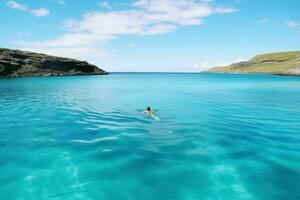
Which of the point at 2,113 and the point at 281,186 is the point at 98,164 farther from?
the point at 2,113

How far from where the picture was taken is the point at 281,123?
31.7 metres

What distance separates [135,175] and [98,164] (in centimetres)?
326

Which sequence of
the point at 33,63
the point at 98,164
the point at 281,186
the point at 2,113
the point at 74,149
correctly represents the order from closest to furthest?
the point at 281,186 < the point at 98,164 < the point at 74,149 < the point at 2,113 < the point at 33,63

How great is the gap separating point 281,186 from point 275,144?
28.5ft

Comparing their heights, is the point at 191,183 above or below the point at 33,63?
below

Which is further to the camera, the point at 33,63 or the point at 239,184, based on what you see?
the point at 33,63

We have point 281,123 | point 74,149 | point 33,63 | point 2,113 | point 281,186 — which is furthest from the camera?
point 33,63

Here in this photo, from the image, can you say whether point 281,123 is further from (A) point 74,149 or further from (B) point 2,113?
(B) point 2,113

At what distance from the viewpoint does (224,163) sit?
18.5 m

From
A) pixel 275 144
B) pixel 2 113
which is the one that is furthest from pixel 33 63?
pixel 275 144

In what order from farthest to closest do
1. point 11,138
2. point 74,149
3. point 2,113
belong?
point 2,113
point 11,138
point 74,149

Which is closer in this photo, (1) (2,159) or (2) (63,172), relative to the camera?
(2) (63,172)

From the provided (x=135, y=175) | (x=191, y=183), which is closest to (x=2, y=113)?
(x=135, y=175)

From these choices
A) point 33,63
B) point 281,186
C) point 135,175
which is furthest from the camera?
point 33,63
